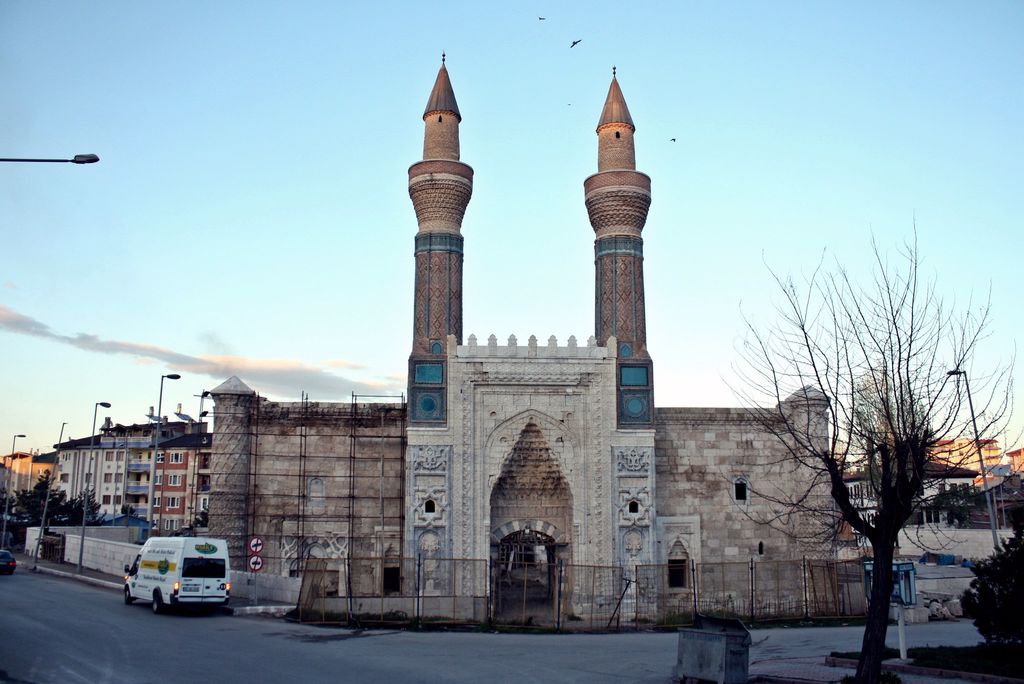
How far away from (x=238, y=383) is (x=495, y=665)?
17.3 meters

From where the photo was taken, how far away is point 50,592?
27484 mm

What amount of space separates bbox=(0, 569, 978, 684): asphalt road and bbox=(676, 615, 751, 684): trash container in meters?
0.79

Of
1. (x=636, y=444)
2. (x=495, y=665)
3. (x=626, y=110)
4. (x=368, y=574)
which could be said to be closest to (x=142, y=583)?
Answer: (x=368, y=574)

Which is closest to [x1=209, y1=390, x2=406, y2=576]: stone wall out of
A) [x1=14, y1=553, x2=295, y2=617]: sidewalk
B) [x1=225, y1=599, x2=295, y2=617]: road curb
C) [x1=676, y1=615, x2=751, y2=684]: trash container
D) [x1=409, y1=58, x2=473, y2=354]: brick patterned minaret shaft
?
[x1=409, y1=58, x2=473, y2=354]: brick patterned minaret shaft

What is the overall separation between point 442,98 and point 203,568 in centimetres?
1832

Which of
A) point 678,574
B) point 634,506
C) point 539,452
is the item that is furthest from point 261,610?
point 678,574

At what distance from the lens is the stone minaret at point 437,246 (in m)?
29.7

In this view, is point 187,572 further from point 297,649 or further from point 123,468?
point 123,468

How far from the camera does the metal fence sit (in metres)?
24.8

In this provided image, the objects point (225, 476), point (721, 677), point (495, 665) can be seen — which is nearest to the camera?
point (721, 677)

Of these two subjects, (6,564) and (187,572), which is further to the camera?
(6,564)

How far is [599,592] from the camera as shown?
28.7 m

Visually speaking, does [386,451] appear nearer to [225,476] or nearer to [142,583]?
[225,476]

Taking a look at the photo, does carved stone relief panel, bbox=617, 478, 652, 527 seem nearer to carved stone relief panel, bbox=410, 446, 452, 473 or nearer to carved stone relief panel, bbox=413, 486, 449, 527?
carved stone relief panel, bbox=413, 486, 449, 527
